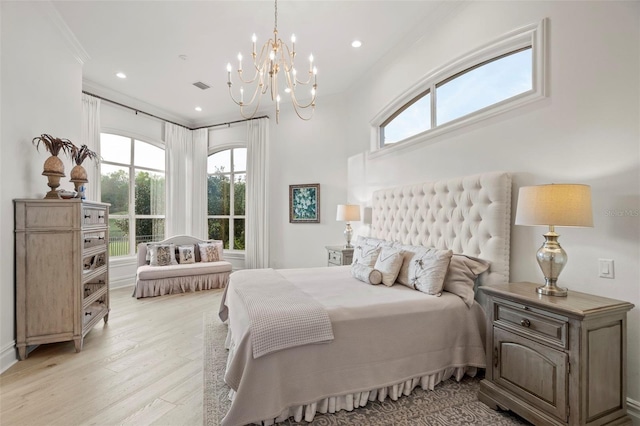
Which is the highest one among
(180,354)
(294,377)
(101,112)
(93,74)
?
(93,74)

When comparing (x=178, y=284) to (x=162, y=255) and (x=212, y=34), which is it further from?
(x=212, y=34)

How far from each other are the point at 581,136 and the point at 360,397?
226 centimetres

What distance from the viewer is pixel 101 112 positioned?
4.98 metres

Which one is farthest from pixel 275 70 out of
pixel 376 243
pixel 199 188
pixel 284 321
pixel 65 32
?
pixel 199 188

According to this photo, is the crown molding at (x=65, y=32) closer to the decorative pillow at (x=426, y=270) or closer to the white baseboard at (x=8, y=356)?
the white baseboard at (x=8, y=356)

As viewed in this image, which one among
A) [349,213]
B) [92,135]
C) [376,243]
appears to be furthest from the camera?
[92,135]

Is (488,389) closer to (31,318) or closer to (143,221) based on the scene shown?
(31,318)

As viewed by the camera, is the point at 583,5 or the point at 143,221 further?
the point at 143,221

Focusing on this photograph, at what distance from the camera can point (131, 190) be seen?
5.58m

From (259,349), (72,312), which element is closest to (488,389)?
(259,349)

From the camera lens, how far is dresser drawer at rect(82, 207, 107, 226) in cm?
288

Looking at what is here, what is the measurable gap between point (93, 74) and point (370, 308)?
521 centimetres

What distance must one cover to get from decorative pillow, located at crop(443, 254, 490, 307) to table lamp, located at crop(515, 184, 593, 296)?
20.6 inches

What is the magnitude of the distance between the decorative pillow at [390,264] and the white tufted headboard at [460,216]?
0.51 m
